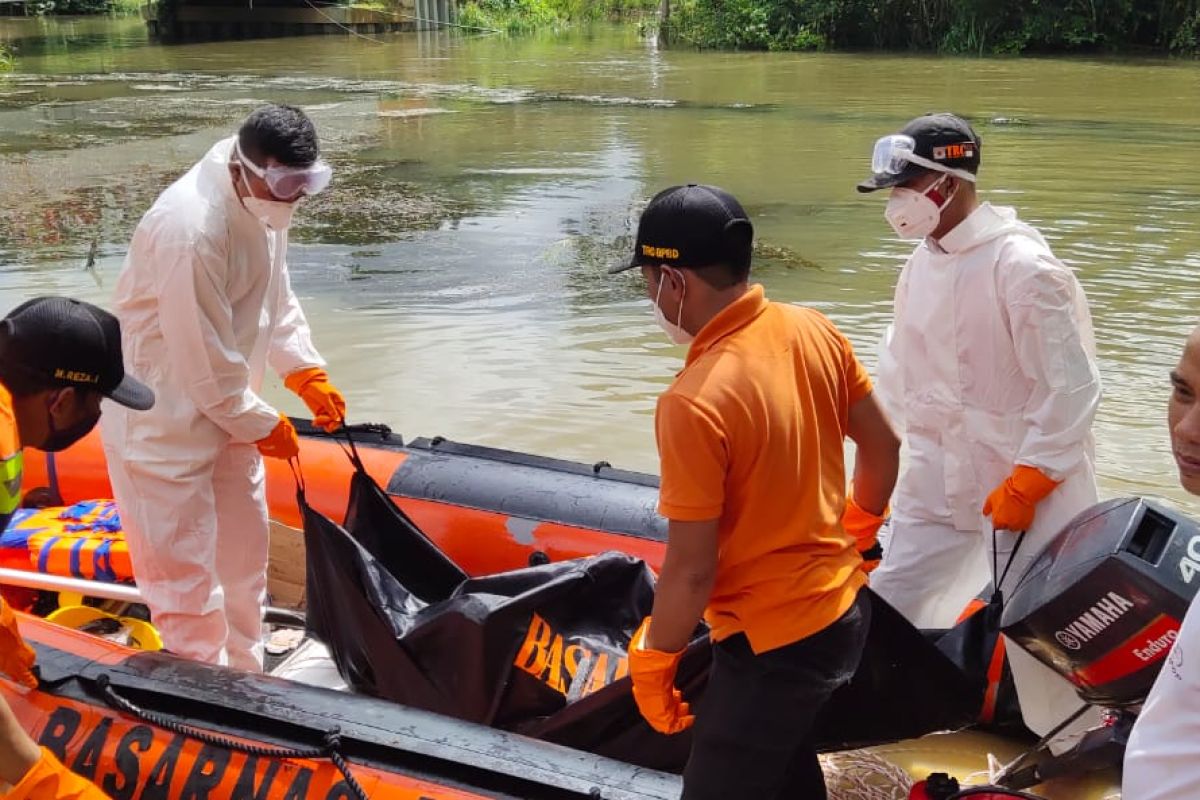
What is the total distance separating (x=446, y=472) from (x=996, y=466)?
1650 mm

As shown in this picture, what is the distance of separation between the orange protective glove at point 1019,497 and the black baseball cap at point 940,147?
2.31 ft

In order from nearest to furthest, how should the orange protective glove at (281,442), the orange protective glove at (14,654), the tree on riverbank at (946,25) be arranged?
the orange protective glove at (14,654) → the orange protective glove at (281,442) → the tree on riverbank at (946,25)

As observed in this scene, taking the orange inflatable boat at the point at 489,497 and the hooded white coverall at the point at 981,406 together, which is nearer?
the hooded white coverall at the point at 981,406

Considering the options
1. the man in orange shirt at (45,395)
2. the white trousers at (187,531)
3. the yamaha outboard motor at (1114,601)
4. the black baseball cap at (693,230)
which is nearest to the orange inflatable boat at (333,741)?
the white trousers at (187,531)

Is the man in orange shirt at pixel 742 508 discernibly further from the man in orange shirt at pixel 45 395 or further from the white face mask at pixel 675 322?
the man in orange shirt at pixel 45 395

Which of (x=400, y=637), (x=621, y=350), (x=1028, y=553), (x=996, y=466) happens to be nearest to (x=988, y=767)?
(x=1028, y=553)

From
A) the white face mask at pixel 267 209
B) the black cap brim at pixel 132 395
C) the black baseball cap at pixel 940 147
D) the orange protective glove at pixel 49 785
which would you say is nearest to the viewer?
the orange protective glove at pixel 49 785

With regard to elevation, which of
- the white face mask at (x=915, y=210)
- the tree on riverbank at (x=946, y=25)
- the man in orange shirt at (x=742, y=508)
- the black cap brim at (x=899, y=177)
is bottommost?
the man in orange shirt at (x=742, y=508)

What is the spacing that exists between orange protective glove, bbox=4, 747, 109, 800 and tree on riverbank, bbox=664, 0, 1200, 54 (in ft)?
80.3

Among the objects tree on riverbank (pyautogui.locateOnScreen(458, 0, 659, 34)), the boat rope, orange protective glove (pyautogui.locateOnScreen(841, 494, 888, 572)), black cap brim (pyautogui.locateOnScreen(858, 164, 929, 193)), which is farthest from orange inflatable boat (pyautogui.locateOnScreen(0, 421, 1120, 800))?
tree on riverbank (pyautogui.locateOnScreen(458, 0, 659, 34))

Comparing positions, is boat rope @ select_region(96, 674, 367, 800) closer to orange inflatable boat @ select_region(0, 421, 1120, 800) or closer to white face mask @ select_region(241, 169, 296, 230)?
orange inflatable boat @ select_region(0, 421, 1120, 800)

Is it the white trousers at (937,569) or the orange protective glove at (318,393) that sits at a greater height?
the orange protective glove at (318,393)

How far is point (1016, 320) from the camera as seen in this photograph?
2.49 metres

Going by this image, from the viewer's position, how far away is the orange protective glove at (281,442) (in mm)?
2930
